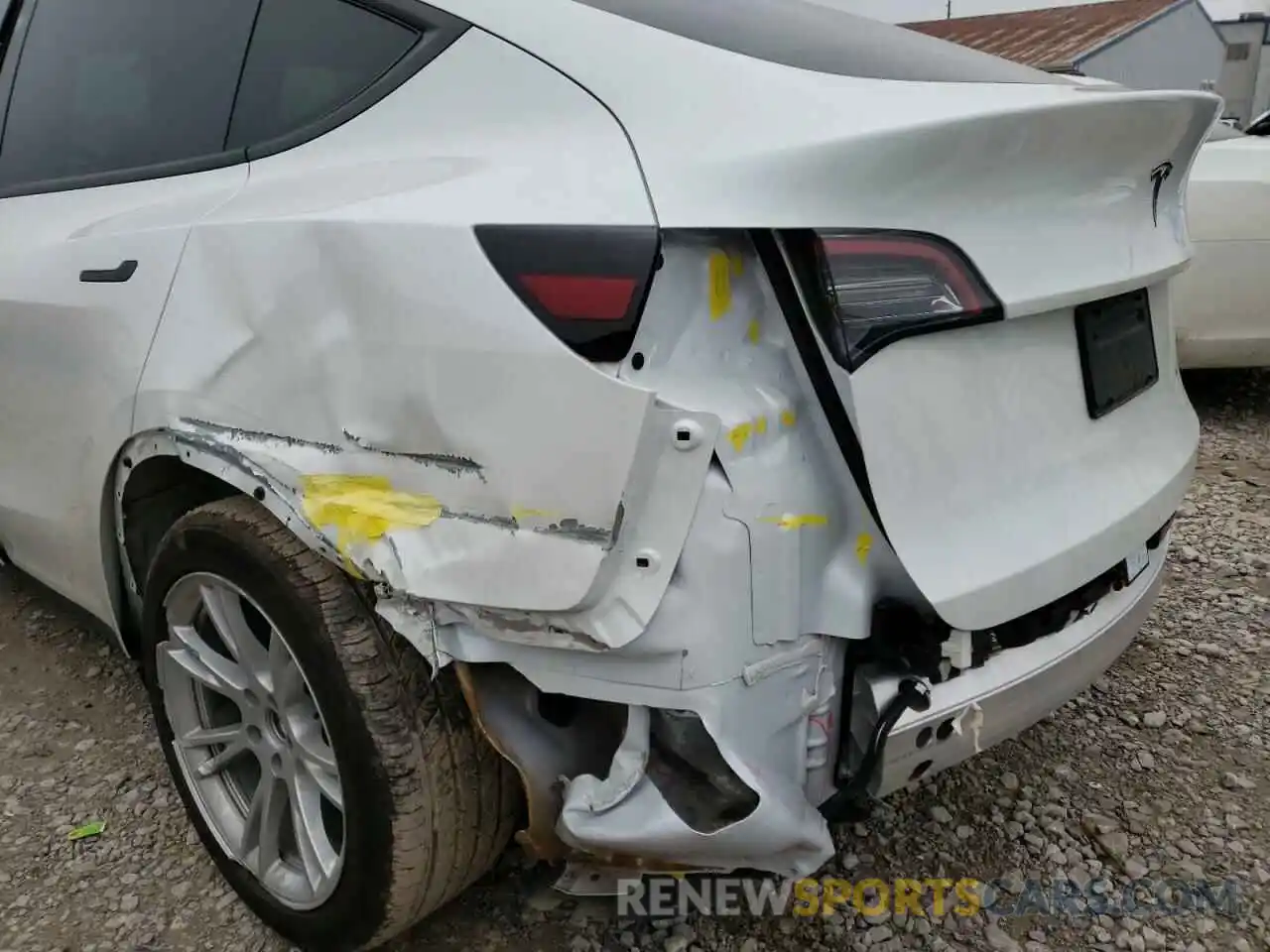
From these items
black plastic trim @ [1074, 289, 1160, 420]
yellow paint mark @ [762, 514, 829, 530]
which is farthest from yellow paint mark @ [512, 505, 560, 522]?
black plastic trim @ [1074, 289, 1160, 420]

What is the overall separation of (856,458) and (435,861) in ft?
3.11

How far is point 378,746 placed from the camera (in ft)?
5.22

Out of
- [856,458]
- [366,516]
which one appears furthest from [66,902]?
[856,458]

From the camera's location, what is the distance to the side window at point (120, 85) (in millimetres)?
2010

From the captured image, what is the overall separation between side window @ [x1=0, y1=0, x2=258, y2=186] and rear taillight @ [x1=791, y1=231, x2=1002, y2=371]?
1249mm

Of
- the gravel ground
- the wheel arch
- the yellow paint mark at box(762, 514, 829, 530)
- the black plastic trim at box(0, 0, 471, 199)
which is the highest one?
the black plastic trim at box(0, 0, 471, 199)

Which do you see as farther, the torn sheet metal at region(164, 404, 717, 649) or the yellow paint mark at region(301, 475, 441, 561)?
the yellow paint mark at region(301, 475, 441, 561)

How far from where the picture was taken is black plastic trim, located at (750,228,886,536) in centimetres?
136

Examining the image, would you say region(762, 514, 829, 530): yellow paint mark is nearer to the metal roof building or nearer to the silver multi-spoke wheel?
the silver multi-spoke wheel

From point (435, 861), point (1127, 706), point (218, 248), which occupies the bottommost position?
point (1127, 706)

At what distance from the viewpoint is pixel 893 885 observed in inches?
81.8

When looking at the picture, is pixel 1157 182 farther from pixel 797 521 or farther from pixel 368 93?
pixel 368 93

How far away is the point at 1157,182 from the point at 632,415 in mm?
1140

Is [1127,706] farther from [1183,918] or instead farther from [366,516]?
[366,516]
